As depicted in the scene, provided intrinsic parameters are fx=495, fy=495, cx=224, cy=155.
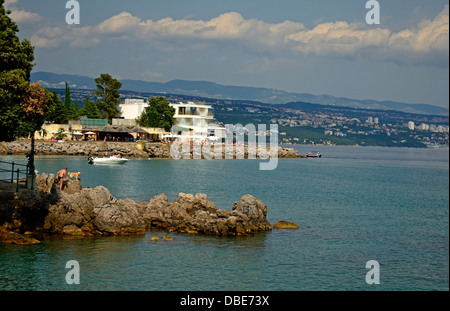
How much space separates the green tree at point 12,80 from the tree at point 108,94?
9747 centimetres

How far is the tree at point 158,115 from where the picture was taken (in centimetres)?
11944

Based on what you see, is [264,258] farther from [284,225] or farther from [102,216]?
[102,216]

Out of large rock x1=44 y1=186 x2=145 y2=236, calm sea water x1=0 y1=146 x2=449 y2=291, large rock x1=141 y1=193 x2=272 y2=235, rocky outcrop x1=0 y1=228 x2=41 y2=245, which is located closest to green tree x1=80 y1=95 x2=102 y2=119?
calm sea water x1=0 y1=146 x2=449 y2=291

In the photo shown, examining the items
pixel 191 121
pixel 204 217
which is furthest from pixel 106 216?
pixel 191 121

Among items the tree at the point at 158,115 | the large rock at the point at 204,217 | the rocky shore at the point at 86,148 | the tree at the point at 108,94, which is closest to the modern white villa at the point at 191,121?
the tree at the point at 158,115

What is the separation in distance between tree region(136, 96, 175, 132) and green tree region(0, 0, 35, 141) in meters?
93.4

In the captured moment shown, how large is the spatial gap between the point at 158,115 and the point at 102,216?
307 feet

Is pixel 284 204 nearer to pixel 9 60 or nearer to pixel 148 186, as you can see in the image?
pixel 148 186

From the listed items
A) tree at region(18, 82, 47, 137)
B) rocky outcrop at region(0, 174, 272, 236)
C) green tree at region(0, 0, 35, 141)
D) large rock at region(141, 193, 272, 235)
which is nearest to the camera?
green tree at region(0, 0, 35, 141)

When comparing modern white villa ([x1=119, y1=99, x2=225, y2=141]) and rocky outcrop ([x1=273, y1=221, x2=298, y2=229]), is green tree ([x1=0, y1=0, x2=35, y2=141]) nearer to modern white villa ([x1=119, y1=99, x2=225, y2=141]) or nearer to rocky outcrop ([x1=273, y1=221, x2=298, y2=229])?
rocky outcrop ([x1=273, y1=221, x2=298, y2=229])

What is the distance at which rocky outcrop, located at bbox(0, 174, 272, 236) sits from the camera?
26875mm

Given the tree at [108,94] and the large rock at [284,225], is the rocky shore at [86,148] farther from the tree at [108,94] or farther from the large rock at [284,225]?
the large rock at [284,225]

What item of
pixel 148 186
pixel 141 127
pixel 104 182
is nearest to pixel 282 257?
pixel 148 186
